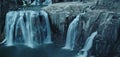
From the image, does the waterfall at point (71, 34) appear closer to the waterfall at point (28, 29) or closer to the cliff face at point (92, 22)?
the cliff face at point (92, 22)

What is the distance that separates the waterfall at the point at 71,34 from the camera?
20.3m

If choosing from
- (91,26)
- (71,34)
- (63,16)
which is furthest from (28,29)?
(91,26)

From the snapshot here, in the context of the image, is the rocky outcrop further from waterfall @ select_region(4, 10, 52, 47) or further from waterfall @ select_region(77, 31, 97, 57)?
waterfall @ select_region(77, 31, 97, 57)

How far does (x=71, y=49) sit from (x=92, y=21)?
9.32 feet

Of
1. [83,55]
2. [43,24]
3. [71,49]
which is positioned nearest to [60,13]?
[43,24]

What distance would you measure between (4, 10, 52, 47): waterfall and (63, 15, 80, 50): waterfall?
1998 mm

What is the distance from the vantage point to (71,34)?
2062 centimetres

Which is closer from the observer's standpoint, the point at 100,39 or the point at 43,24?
the point at 100,39

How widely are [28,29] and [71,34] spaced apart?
155 inches

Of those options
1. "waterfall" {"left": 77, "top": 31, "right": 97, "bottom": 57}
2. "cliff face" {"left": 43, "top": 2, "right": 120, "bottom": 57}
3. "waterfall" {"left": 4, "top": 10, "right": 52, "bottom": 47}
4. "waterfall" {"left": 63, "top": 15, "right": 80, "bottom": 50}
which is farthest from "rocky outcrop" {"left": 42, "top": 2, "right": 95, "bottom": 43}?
"waterfall" {"left": 77, "top": 31, "right": 97, "bottom": 57}

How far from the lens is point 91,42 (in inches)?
701

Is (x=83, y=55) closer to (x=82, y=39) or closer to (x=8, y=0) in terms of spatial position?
(x=82, y=39)

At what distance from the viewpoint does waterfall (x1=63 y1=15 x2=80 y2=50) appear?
20.3m

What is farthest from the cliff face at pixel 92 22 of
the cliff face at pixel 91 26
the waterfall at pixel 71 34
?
the waterfall at pixel 71 34
